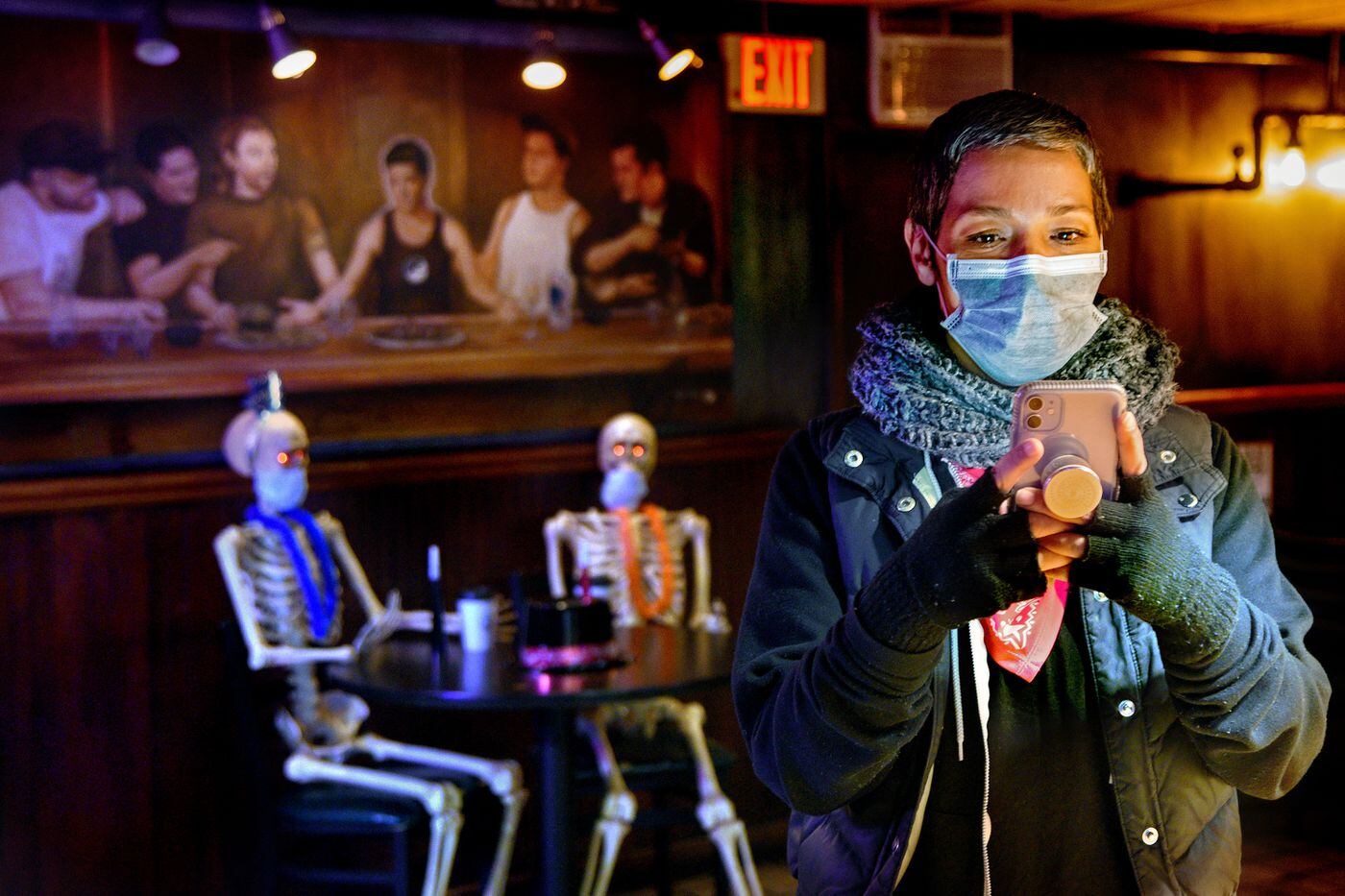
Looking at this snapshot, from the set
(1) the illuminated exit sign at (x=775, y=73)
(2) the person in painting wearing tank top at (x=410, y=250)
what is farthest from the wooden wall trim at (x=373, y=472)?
(1) the illuminated exit sign at (x=775, y=73)

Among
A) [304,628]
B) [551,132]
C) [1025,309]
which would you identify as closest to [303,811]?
[304,628]

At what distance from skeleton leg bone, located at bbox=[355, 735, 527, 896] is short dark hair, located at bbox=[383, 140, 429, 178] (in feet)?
5.44

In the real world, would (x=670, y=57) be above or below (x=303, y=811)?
above

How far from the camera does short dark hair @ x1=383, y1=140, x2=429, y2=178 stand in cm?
440

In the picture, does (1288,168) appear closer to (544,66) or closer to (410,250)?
(544,66)

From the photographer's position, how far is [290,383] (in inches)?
167

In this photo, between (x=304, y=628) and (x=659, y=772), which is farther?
(x=659, y=772)

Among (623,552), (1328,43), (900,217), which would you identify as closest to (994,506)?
(623,552)

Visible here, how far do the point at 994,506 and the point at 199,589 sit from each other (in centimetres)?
351

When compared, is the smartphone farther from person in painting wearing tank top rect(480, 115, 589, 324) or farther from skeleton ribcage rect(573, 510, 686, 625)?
person in painting wearing tank top rect(480, 115, 589, 324)

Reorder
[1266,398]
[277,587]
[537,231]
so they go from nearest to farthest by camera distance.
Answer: [277,587], [537,231], [1266,398]

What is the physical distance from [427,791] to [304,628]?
21.0 inches

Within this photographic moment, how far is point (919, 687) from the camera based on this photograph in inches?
45.5

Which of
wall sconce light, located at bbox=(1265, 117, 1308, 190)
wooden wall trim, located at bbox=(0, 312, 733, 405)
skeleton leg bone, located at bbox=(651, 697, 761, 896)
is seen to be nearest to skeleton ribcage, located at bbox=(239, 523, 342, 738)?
wooden wall trim, located at bbox=(0, 312, 733, 405)
